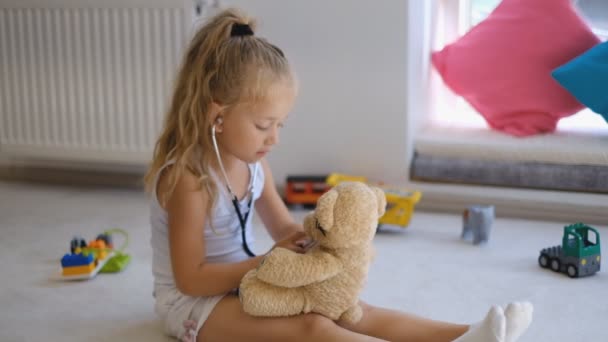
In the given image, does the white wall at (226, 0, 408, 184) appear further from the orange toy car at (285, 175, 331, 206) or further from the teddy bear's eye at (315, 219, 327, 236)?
the teddy bear's eye at (315, 219, 327, 236)

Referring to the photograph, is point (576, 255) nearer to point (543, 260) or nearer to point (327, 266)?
point (543, 260)

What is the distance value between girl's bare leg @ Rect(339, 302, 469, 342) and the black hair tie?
21.1 inches

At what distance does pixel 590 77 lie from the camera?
2.06 metres

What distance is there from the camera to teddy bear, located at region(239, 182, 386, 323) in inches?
46.6

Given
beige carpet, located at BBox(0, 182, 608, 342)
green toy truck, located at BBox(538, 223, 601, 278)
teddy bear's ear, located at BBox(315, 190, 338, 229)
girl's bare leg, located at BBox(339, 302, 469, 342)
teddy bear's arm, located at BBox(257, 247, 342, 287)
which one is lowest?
beige carpet, located at BBox(0, 182, 608, 342)

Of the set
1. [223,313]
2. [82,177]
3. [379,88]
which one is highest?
[379,88]

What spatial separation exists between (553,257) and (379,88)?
78 centimetres

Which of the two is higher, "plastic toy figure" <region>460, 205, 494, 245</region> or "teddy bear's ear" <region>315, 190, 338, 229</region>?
"teddy bear's ear" <region>315, 190, 338, 229</region>

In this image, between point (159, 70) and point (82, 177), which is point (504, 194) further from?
point (82, 177)

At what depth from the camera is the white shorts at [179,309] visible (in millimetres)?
1315

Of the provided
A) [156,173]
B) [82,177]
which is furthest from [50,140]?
[156,173]

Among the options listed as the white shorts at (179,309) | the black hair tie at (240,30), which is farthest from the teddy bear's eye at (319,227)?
the black hair tie at (240,30)

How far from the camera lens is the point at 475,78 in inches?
91.1

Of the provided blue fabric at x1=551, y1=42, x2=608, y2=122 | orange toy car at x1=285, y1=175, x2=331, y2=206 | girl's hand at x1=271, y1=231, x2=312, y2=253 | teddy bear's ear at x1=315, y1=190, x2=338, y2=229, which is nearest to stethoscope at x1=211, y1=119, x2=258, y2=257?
girl's hand at x1=271, y1=231, x2=312, y2=253
